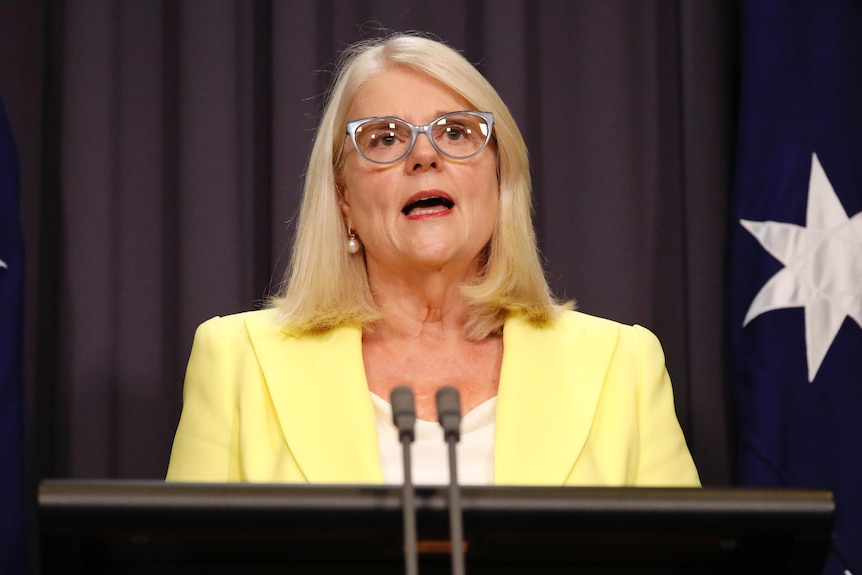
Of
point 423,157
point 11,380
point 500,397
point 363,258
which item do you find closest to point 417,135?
point 423,157

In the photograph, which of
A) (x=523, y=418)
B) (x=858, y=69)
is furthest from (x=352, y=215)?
(x=858, y=69)

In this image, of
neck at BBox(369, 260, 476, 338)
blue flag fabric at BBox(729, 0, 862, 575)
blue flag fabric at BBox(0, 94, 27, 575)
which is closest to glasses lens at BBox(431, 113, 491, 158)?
neck at BBox(369, 260, 476, 338)

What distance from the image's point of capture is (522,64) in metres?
2.89

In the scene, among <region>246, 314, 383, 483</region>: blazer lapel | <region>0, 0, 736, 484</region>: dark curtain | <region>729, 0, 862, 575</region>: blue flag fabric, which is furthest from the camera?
<region>0, 0, 736, 484</region>: dark curtain

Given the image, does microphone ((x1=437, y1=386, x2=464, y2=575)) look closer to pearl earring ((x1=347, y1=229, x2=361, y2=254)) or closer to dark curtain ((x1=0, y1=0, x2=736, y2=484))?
pearl earring ((x1=347, y1=229, x2=361, y2=254))

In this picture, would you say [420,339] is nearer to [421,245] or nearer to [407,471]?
[421,245]

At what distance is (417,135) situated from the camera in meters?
2.17

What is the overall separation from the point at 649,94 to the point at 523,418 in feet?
4.22

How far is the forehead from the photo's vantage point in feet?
7.22

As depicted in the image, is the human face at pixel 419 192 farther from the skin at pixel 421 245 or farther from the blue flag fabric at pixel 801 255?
the blue flag fabric at pixel 801 255

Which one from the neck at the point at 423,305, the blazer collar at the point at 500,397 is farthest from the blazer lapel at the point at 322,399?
the neck at the point at 423,305

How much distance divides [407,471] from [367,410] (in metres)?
1.01

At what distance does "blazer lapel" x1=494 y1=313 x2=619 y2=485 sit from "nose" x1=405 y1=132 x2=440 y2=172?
0.36 metres

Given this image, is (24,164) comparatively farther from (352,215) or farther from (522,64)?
(522,64)
